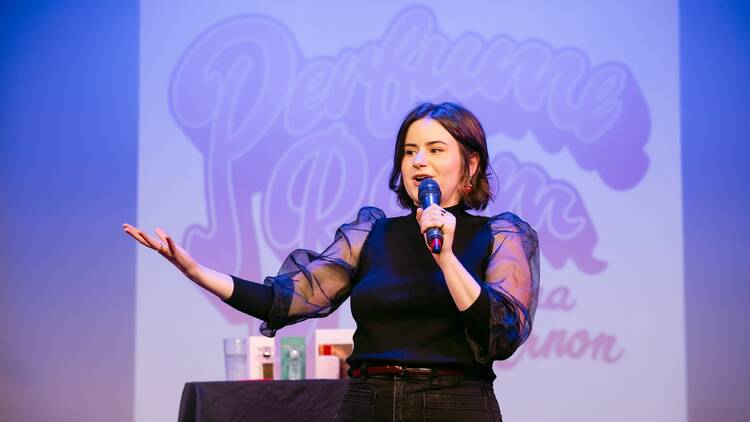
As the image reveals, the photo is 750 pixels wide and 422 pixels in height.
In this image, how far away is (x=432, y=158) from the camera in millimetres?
1729

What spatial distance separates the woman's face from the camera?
172 centimetres

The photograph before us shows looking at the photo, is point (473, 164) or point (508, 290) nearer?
point (508, 290)

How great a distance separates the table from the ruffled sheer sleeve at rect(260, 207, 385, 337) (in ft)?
2.73

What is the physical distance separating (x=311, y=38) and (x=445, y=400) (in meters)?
2.62

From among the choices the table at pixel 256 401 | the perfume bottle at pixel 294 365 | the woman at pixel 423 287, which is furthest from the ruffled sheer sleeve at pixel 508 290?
the perfume bottle at pixel 294 365

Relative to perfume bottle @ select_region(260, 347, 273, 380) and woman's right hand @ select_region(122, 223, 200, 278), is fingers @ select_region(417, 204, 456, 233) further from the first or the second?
perfume bottle @ select_region(260, 347, 273, 380)

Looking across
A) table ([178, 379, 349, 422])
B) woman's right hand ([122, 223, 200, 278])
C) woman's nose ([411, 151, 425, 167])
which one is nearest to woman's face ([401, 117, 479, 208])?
woman's nose ([411, 151, 425, 167])

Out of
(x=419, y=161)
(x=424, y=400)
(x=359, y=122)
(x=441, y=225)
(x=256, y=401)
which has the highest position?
(x=359, y=122)

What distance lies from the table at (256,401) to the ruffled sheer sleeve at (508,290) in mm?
1154

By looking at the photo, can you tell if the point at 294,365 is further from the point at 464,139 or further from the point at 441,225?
the point at 441,225

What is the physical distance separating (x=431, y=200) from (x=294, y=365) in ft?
5.06

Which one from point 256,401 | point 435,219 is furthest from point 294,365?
point 435,219

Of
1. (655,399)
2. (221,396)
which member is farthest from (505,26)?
(221,396)

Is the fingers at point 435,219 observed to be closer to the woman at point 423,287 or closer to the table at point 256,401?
the woman at point 423,287
